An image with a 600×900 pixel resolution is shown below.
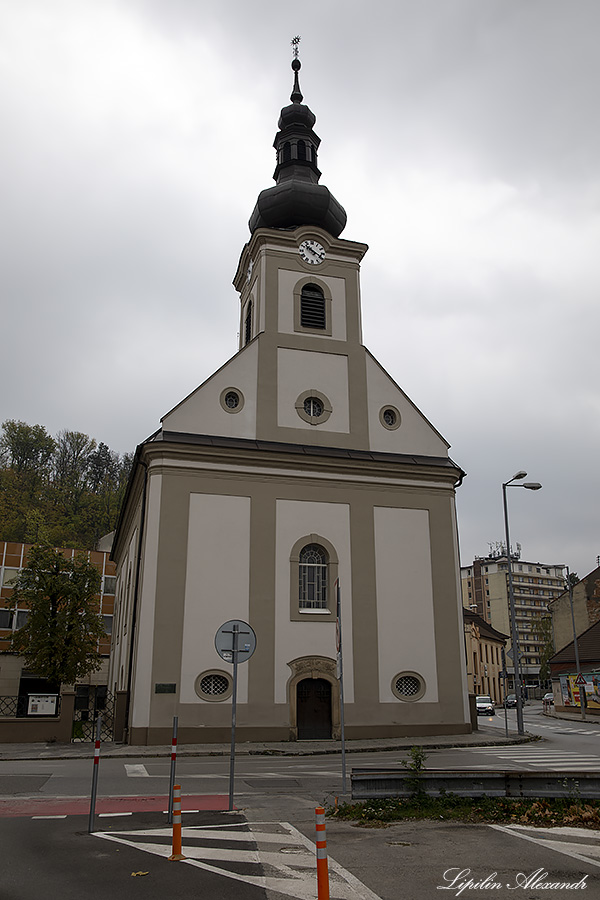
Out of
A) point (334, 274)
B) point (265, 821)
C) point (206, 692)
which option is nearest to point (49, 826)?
point (265, 821)

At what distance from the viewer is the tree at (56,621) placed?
29844 mm

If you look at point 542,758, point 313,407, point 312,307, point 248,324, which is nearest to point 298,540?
point 313,407

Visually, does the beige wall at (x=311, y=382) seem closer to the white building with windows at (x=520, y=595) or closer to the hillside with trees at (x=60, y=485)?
the hillside with trees at (x=60, y=485)

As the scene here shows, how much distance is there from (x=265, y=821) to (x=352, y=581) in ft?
50.4

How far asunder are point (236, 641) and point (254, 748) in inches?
435

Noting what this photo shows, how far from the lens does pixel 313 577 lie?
2478cm

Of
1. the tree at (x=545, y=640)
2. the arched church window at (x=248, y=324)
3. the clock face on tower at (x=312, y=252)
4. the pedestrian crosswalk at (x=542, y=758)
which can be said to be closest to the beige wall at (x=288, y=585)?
the pedestrian crosswalk at (x=542, y=758)

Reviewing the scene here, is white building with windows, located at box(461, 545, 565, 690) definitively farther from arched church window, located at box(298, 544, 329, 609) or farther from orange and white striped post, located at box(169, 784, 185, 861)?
orange and white striped post, located at box(169, 784, 185, 861)

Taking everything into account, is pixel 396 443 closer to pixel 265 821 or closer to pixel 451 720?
pixel 451 720

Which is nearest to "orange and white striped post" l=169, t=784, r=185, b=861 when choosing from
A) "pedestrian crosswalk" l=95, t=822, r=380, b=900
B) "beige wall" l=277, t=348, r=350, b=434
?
"pedestrian crosswalk" l=95, t=822, r=380, b=900

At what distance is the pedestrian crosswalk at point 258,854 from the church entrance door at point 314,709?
14.2 metres

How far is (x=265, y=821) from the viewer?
9.57m

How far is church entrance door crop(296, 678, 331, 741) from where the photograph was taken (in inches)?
914

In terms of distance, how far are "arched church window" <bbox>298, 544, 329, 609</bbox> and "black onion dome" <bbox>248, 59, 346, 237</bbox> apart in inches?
512
